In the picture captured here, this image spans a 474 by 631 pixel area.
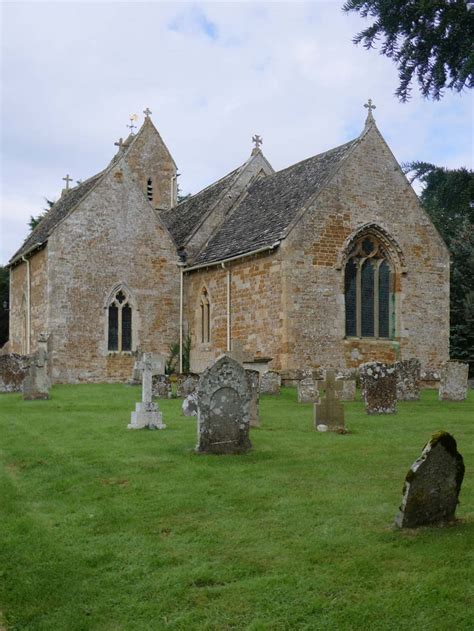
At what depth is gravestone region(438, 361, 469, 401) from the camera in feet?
65.9

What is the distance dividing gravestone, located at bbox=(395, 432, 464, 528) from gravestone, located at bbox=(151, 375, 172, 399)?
12822mm

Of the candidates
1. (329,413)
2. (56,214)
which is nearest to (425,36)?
(329,413)

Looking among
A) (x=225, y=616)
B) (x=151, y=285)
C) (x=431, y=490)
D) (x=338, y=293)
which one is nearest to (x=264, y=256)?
(x=338, y=293)

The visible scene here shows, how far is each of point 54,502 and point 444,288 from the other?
21161 mm

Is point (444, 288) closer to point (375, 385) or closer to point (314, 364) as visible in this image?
point (314, 364)

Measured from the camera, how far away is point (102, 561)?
7297 mm

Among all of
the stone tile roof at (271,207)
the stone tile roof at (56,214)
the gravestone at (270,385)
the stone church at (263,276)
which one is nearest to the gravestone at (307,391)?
the gravestone at (270,385)

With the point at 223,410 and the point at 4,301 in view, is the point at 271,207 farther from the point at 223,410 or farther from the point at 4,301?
the point at 4,301

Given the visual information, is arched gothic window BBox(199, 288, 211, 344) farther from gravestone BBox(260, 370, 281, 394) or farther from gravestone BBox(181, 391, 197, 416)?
gravestone BBox(181, 391, 197, 416)

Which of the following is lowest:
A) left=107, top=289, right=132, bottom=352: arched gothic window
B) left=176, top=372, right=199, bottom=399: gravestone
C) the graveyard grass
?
the graveyard grass

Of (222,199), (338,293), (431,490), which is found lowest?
(431,490)

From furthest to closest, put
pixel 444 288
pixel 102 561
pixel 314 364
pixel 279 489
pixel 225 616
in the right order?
pixel 444 288 < pixel 314 364 < pixel 279 489 < pixel 102 561 < pixel 225 616

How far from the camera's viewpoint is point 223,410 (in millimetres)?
11750

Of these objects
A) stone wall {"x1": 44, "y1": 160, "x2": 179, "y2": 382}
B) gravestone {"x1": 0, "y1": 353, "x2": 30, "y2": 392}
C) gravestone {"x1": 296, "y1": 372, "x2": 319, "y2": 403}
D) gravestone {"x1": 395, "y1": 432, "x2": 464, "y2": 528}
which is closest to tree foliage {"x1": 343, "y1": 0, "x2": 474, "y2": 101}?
gravestone {"x1": 395, "y1": 432, "x2": 464, "y2": 528}
